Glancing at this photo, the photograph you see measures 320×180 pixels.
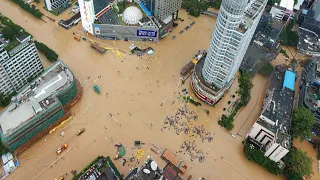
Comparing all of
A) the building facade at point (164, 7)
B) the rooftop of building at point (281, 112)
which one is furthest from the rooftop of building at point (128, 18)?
the rooftop of building at point (281, 112)

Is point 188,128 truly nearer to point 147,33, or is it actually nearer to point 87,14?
point 147,33

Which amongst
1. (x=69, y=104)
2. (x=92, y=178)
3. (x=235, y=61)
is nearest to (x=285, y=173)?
(x=235, y=61)

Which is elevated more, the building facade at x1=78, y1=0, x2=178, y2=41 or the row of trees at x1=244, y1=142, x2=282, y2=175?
the building facade at x1=78, y1=0, x2=178, y2=41

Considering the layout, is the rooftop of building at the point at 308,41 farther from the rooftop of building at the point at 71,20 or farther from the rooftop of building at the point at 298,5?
the rooftop of building at the point at 71,20

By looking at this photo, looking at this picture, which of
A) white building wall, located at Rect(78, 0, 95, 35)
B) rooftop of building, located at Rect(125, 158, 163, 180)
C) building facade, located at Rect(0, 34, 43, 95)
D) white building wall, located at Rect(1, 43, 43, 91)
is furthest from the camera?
white building wall, located at Rect(78, 0, 95, 35)

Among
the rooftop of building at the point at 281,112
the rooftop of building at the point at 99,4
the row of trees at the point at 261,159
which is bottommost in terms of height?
the row of trees at the point at 261,159

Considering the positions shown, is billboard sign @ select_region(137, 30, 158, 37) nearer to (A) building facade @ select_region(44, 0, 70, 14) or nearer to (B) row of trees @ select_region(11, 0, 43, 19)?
(A) building facade @ select_region(44, 0, 70, 14)

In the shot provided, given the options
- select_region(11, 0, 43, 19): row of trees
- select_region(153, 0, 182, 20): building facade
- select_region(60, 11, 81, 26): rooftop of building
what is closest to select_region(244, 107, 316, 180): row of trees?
select_region(153, 0, 182, 20): building facade
